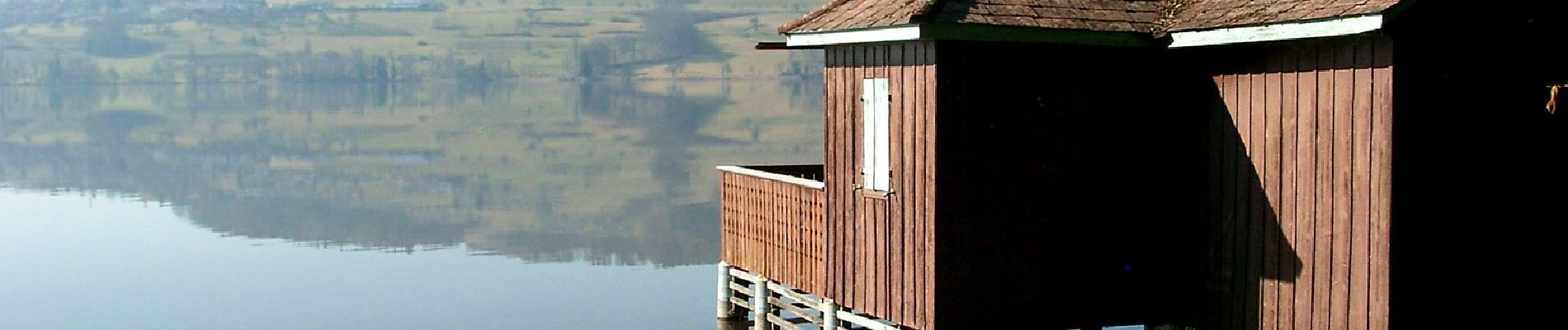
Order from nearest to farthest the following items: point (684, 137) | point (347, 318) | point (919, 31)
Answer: point (919, 31) → point (347, 318) → point (684, 137)

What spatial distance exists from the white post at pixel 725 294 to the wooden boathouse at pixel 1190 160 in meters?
6.37

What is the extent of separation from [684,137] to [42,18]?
128 metres

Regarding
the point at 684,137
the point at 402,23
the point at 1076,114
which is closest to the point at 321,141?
the point at 684,137

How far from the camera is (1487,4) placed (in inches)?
504

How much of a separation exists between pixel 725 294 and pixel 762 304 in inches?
55.5

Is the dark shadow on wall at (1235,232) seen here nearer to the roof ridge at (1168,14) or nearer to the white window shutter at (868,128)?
the roof ridge at (1168,14)

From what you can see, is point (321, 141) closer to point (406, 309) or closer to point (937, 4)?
point (406, 309)

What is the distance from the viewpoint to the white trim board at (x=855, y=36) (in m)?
14.0

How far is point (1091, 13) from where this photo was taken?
14.4m

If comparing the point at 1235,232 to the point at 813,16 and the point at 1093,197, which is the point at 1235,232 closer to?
the point at 1093,197

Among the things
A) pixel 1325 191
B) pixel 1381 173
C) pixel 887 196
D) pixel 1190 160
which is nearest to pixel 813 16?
pixel 887 196

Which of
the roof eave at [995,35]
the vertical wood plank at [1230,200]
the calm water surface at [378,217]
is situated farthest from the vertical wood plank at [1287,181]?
the calm water surface at [378,217]

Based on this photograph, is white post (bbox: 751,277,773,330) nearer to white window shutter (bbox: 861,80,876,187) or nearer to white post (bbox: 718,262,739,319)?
white post (bbox: 718,262,739,319)

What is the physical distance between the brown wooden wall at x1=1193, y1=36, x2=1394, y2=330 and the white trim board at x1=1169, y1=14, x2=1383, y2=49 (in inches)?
9.1
